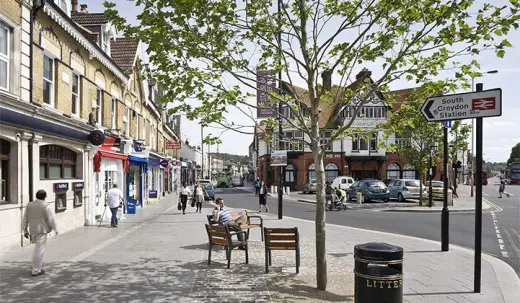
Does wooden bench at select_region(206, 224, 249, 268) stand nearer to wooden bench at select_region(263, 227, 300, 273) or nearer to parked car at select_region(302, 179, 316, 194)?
wooden bench at select_region(263, 227, 300, 273)

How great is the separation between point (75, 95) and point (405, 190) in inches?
912

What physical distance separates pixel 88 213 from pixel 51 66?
5.41 metres

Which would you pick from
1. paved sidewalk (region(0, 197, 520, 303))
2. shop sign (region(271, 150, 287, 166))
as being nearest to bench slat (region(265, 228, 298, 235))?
paved sidewalk (region(0, 197, 520, 303))

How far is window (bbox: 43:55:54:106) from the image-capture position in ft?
41.5

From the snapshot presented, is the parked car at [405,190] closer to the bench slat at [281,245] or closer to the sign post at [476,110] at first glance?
the bench slat at [281,245]

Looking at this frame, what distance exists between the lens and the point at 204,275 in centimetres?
780

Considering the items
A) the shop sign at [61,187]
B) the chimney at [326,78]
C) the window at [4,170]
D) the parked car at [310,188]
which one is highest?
the chimney at [326,78]

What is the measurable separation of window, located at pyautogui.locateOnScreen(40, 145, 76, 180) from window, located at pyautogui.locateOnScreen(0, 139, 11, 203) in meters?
1.74

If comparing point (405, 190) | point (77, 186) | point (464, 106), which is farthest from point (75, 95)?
point (405, 190)

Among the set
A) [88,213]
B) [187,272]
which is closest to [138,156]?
[88,213]

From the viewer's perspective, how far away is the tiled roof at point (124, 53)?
22922 millimetres

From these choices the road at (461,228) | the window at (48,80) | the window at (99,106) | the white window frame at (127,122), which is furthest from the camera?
the white window frame at (127,122)

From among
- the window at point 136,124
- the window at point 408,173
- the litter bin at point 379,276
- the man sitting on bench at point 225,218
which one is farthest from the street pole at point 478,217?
the window at point 408,173

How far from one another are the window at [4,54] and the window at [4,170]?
1396mm
